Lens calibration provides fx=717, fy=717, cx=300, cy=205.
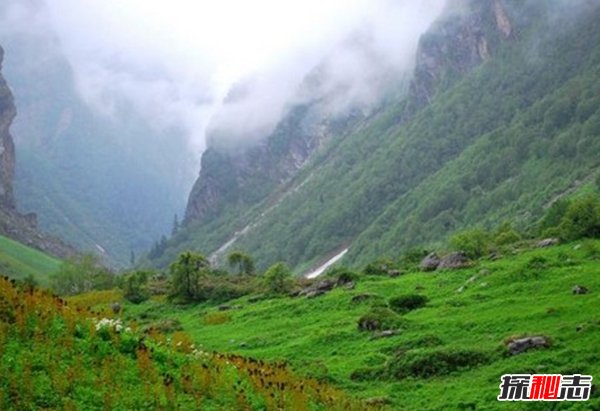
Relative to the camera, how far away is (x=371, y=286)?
60656mm

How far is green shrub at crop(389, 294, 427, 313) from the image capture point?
47225 millimetres

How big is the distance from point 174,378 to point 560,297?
25143 mm

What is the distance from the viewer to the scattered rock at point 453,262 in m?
62.2

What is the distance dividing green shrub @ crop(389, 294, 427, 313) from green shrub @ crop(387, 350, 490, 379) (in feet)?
51.9

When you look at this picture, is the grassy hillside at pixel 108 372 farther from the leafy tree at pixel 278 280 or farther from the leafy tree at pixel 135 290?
the leafy tree at pixel 135 290

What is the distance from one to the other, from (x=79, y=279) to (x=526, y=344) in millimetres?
111823

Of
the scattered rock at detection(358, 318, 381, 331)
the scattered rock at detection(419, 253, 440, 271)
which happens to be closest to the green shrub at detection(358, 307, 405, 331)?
the scattered rock at detection(358, 318, 381, 331)

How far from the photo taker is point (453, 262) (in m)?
64.2

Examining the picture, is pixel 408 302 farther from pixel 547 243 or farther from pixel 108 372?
pixel 108 372

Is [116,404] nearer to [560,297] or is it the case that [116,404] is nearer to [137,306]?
[560,297]

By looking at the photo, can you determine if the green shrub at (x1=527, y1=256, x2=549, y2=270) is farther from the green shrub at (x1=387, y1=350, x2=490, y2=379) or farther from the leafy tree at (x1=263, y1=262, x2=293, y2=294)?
the leafy tree at (x1=263, y1=262, x2=293, y2=294)

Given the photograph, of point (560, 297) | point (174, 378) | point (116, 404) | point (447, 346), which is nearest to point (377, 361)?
point (447, 346)

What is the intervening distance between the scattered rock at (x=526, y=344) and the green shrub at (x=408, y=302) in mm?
16769

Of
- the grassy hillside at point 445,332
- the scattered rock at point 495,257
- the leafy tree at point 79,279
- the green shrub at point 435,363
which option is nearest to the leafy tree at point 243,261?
the leafy tree at point 79,279
